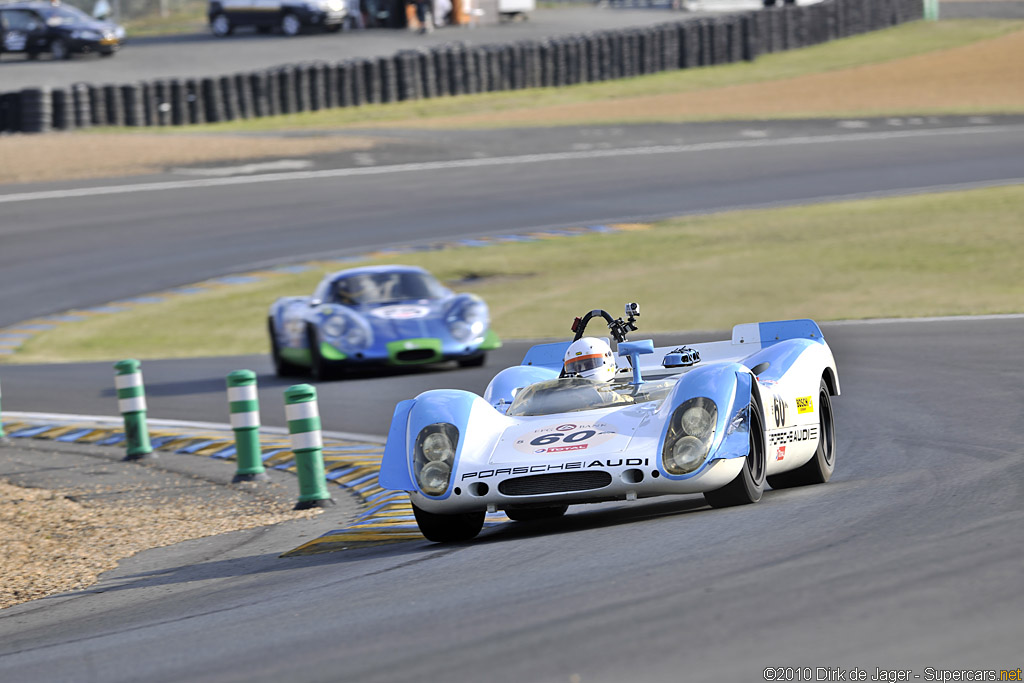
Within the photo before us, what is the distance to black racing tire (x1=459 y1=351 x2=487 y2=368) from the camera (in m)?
15.3

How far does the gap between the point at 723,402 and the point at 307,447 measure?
3348mm

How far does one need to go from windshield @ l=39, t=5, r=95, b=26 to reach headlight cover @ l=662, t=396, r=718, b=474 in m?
41.0

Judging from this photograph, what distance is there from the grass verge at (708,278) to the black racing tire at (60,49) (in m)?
24.5

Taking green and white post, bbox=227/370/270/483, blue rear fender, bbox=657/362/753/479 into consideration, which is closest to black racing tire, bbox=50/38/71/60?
green and white post, bbox=227/370/270/483

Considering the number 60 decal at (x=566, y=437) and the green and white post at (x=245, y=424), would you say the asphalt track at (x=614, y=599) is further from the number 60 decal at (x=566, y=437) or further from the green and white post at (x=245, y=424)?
the green and white post at (x=245, y=424)

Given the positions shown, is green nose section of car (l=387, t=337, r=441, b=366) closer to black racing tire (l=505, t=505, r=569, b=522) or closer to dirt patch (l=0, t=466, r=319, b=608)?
dirt patch (l=0, t=466, r=319, b=608)

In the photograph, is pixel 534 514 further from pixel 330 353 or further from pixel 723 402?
pixel 330 353

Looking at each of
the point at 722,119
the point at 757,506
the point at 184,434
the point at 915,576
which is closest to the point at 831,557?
the point at 915,576

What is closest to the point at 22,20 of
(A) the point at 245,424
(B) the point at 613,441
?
(A) the point at 245,424

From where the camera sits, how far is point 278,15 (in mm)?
49344

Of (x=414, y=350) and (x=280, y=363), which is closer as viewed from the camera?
(x=414, y=350)

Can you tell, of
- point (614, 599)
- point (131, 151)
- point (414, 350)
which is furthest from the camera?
point (131, 151)

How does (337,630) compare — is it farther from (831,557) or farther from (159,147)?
(159,147)

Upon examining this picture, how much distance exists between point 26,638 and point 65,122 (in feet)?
98.0
